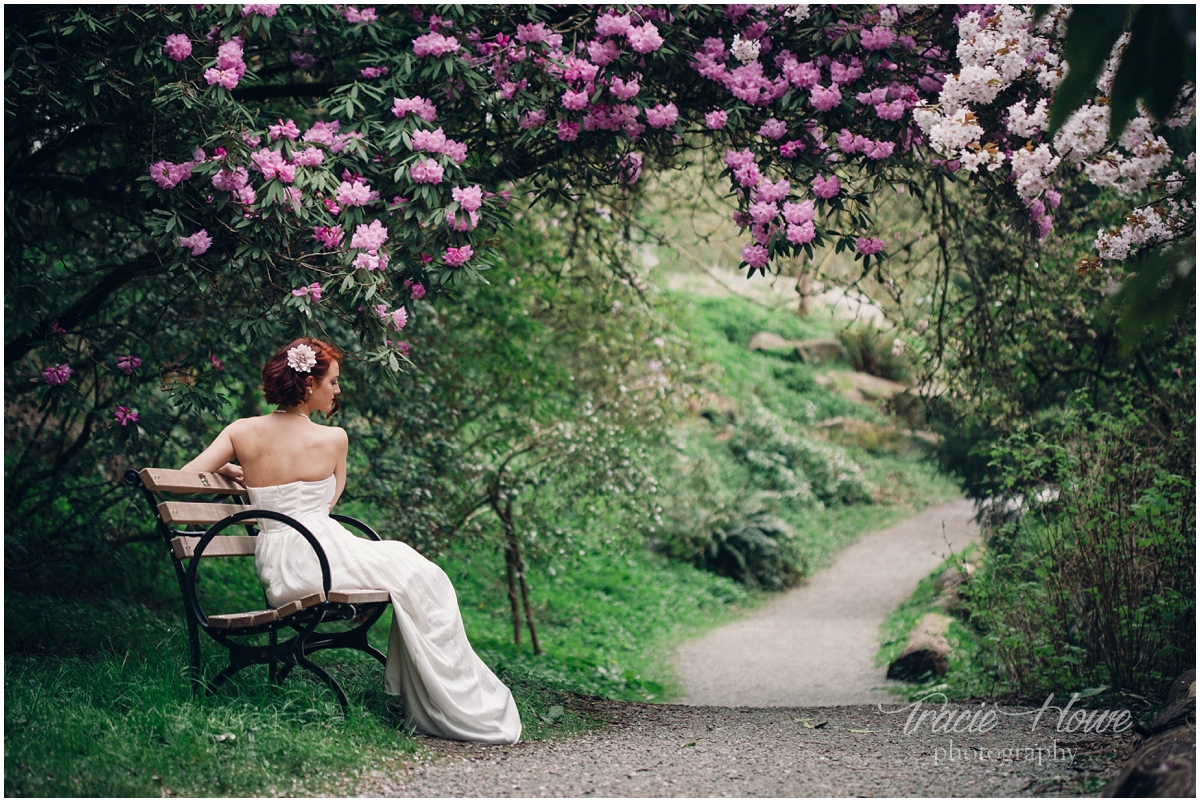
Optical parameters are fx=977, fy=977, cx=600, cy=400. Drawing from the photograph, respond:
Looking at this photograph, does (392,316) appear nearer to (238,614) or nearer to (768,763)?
(238,614)

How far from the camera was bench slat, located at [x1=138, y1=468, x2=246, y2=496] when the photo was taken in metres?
3.60

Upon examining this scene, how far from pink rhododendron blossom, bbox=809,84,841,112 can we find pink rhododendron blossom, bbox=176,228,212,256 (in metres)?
2.82

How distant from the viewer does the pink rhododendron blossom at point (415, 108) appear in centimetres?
441

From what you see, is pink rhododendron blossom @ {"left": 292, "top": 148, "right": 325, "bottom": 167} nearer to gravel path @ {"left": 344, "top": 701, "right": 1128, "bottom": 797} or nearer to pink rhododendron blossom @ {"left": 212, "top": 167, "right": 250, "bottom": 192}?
pink rhododendron blossom @ {"left": 212, "top": 167, "right": 250, "bottom": 192}

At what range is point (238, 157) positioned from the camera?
4.16 m

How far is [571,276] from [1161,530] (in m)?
4.99

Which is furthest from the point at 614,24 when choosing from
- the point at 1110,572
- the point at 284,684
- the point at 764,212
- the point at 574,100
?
the point at 1110,572

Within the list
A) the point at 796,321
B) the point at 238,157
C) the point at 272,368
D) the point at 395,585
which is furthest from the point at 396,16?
the point at 796,321

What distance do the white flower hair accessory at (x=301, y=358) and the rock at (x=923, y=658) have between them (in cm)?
508

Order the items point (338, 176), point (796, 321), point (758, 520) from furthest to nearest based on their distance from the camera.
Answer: point (796, 321)
point (758, 520)
point (338, 176)

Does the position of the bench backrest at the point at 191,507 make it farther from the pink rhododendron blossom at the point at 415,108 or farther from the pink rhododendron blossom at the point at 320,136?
the pink rhododendron blossom at the point at 415,108

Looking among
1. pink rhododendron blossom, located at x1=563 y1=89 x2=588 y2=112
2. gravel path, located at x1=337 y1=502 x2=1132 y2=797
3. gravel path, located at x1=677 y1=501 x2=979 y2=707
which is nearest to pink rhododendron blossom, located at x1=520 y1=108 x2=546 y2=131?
pink rhododendron blossom, located at x1=563 y1=89 x2=588 y2=112

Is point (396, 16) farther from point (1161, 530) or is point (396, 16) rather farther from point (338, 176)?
point (1161, 530)

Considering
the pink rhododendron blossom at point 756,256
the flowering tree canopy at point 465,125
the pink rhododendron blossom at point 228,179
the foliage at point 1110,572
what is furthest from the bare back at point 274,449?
the foliage at point 1110,572
